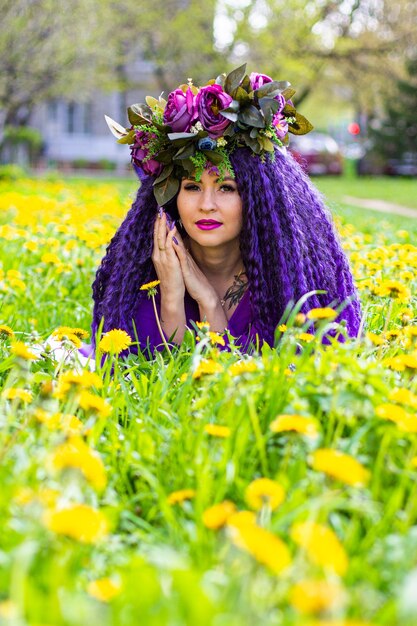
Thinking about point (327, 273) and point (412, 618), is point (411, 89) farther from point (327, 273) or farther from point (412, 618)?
point (412, 618)

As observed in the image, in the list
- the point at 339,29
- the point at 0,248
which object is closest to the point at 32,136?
the point at 339,29

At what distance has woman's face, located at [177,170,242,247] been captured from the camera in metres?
3.33

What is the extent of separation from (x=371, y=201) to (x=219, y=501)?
14038 mm

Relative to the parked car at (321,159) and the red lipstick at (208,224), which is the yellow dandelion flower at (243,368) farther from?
the parked car at (321,159)

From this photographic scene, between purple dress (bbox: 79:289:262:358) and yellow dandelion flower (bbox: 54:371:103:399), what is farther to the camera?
purple dress (bbox: 79:289:262:358)

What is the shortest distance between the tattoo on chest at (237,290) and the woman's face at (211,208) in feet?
0.69

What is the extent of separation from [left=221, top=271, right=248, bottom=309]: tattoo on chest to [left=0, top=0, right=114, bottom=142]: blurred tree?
10194 mm

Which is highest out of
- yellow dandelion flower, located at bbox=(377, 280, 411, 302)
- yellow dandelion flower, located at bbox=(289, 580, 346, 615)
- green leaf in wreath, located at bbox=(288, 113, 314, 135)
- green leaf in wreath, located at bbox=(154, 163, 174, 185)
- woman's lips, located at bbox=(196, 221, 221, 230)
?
green leaf in wreath, located at bbox=(288, 113, 314, 135)

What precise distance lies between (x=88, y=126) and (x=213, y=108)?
32032 millimetres

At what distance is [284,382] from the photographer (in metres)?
2.07

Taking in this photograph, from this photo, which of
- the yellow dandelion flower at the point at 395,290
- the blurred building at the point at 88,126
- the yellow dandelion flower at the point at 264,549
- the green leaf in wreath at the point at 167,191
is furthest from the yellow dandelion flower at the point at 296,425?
the blurred building at the point at 88,126

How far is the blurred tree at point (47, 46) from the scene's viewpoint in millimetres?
13695

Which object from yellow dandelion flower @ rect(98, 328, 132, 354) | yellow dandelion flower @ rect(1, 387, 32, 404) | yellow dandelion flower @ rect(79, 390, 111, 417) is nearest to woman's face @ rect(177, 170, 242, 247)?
yellow dandelion flower @ rect(98, 328, 132, 354)

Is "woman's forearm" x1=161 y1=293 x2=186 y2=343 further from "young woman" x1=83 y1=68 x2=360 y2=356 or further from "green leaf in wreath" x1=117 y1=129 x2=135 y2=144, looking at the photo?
"green leaf in wreath" x1=117 y1=129 x2=135 y2=144
